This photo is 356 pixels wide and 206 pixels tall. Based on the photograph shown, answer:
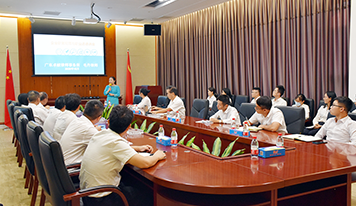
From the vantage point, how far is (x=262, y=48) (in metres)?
7.32

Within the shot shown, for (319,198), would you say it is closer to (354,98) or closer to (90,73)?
(354,98)

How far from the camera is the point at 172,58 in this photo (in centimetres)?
1054

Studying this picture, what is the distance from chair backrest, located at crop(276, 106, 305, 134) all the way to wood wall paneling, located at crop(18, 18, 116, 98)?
764 centimetres

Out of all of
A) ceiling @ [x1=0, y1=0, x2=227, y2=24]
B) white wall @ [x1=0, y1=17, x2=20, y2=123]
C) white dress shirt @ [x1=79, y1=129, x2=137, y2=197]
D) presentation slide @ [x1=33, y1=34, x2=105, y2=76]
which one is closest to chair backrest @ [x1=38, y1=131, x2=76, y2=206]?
white dress shirt @ [x1=79, y1=129, x2=137, y2=197]

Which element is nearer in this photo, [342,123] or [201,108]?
[342,123]

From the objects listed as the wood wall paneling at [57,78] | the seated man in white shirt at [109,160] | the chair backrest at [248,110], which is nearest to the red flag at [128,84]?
the wood wall paneling at [57,78]

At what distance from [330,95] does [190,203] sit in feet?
13.9

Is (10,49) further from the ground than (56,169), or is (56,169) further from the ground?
(10,49)

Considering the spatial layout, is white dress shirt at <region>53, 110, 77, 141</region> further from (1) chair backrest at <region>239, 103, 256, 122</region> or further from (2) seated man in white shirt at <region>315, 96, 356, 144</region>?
(2) seated man in white shirt at <region>315, 96, 356, 144</region>

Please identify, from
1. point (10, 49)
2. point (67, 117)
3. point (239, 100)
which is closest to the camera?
point (67, 117)

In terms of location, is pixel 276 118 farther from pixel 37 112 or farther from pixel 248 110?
pixel 37 112

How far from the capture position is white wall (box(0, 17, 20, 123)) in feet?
30.3

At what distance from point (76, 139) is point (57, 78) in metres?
7.80

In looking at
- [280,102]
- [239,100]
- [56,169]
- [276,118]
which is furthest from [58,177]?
[239,100]
